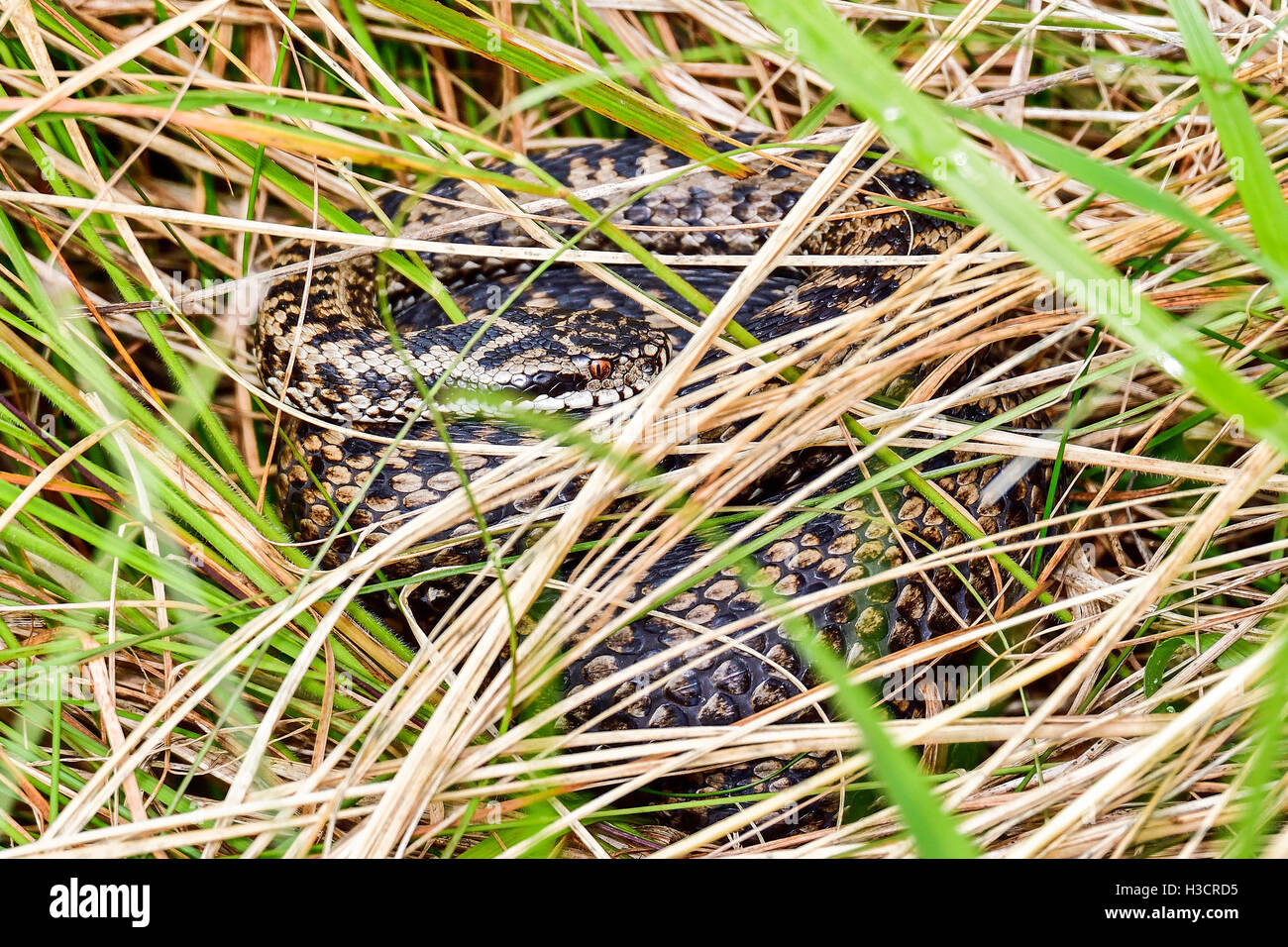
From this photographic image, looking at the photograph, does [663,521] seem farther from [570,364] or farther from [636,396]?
[570,364]

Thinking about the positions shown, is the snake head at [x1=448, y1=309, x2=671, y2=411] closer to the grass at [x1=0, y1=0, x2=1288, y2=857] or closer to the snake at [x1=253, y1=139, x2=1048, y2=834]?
the snake at [x1=253, y1=139, x2=1048, y2=834]

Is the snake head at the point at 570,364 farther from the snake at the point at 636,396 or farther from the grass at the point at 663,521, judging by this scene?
the grass at the point at 663,521

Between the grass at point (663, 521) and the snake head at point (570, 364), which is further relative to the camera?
the snake head at point (570, 364)

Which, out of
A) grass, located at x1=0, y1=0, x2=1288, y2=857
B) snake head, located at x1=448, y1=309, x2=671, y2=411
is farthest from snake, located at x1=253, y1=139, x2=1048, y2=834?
grass, located at x1=0, y1=0, x2=1288, y2=857

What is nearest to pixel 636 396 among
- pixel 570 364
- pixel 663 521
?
pixel 663 521

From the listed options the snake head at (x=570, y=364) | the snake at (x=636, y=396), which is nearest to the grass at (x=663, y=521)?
the snake at (x=636, y=396)
